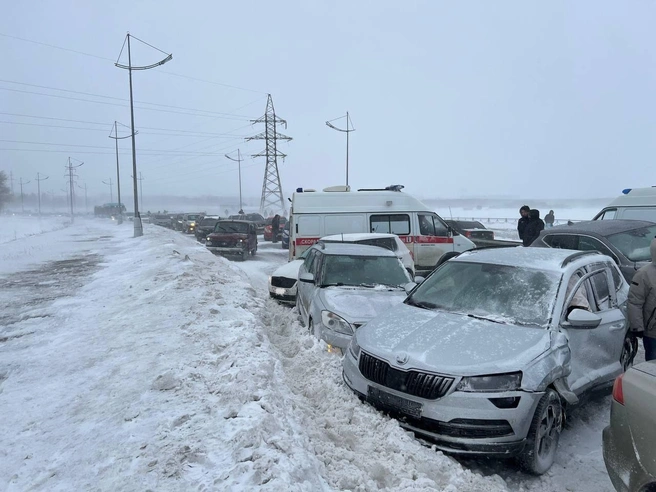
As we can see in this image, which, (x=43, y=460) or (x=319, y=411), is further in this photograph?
(x=319, y=411)

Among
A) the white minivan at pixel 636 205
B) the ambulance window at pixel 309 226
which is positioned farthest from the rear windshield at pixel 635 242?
the ambulance window at pixel 309 226

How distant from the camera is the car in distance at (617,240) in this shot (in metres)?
8.05

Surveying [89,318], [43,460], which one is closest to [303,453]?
[43,460]

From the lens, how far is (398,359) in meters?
3.96

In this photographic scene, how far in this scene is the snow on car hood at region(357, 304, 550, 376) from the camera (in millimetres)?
3732

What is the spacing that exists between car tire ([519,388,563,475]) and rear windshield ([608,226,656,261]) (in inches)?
215

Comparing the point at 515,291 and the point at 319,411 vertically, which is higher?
the point at 515,291

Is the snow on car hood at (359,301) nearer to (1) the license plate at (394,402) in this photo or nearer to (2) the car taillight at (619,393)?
(1) the license plate at (394,402)

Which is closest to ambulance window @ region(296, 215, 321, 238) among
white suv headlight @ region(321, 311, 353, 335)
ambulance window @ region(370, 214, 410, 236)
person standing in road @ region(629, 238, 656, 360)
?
ambulance window @ region(370, 214, 410, 236)

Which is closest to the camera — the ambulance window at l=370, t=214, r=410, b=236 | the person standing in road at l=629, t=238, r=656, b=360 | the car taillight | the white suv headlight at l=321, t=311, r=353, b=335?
the car taillight

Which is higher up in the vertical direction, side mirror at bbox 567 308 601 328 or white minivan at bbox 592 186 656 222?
white minivan at bbox 592 186 656 222

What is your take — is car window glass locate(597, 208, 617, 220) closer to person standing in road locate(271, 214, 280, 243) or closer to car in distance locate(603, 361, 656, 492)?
car in distance locate(603, 361, 656, 492)

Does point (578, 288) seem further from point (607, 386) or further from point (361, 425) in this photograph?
point (361, 425)

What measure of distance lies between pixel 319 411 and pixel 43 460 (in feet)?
7.58
